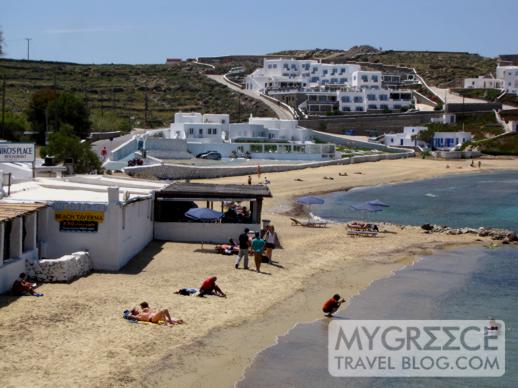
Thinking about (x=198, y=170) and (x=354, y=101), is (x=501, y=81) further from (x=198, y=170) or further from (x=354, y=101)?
(x=198, y=170)

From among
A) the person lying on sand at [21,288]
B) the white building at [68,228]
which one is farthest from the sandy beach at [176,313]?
the white building at [68,228]

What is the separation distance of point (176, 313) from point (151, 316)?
3.76 feet

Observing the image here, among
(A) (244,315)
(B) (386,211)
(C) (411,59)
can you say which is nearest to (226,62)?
(C) (411,59)

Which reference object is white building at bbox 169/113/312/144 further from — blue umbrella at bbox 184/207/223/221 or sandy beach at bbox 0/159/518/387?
blue umbrella at bbox 184/207/223/221

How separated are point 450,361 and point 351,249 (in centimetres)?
1375

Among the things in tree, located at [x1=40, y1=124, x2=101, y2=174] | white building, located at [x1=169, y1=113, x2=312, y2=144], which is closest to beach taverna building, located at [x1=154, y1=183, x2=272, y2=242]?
tree, located at [x1=40, y1=124, x2=101, y2=174]

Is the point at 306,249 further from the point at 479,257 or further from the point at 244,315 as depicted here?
the point at 244,315

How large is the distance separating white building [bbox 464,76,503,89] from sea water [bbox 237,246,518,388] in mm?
98791

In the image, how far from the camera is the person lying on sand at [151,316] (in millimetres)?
18747

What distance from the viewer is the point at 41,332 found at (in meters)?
17.1

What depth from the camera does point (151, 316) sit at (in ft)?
61.5

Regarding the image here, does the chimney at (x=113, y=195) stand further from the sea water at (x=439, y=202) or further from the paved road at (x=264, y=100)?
the paved road at (x=264, y=100)

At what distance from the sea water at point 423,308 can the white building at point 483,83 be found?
98.8 m

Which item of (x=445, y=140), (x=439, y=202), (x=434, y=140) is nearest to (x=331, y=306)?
(x=439, y=202)
